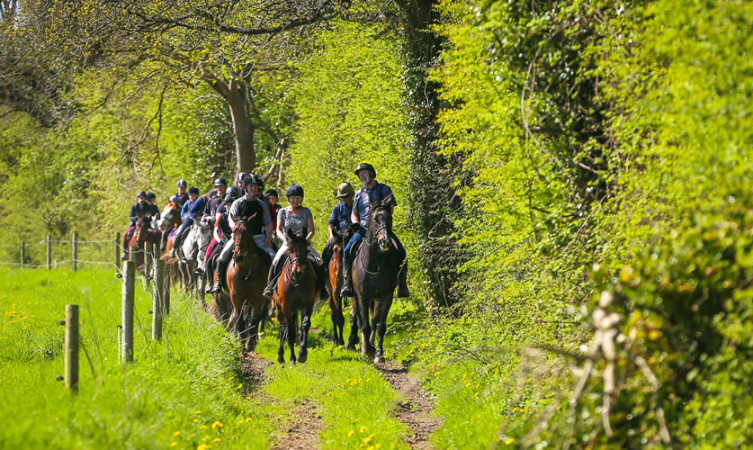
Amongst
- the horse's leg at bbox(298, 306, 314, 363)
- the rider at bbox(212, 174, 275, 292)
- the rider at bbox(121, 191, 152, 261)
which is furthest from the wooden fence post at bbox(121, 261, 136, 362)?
the rider at bbox(121, 191, 152, 261)

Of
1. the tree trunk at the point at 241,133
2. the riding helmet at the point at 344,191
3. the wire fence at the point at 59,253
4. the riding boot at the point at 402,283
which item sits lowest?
the wire fence at the point at 59,253

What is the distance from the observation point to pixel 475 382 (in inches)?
354

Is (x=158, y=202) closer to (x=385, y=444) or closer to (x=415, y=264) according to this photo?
(x=415, y=264)

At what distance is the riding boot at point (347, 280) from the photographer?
509 inches

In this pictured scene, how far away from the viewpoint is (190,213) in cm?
1925

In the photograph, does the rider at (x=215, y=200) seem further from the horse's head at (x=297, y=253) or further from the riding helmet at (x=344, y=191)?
the horse's head at (x=297, y=253)

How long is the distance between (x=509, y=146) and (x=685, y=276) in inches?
132

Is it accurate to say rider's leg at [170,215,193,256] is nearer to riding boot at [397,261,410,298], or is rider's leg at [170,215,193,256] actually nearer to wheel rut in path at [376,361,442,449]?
riding boot at [397,261,410,298]

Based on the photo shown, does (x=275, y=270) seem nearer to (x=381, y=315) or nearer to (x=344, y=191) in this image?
(x=381, y=315)

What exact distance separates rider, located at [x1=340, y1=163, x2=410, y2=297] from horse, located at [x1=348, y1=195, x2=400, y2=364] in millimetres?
141

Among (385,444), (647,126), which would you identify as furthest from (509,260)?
→ (647,126)

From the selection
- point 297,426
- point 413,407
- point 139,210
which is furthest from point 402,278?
point 139,210

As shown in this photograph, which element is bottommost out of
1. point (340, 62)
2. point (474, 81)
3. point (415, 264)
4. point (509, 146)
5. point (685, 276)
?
point (415, 264)

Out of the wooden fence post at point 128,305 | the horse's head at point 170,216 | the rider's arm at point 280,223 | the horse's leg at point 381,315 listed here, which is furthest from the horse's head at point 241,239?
the horse's head at point 170,216
